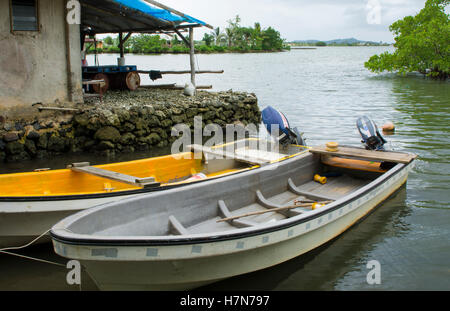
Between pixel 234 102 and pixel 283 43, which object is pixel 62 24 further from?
pixel 283 43

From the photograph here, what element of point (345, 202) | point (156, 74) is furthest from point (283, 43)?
point (345, 202)

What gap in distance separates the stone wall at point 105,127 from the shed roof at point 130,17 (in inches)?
101

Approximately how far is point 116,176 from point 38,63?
6.02 m

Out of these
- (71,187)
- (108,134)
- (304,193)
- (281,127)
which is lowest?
(304,193)

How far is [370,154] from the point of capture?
280 inches

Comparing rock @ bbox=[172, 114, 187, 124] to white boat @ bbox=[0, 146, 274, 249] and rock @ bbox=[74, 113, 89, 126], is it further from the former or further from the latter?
white boat @ bbox=[0, 146, 274, 249]

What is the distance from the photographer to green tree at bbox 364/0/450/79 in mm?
30547

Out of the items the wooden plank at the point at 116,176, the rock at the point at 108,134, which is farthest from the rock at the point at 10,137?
the wooden plank at the point at 116,176

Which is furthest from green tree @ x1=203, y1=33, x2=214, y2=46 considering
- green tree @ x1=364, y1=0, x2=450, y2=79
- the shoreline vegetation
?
green tree @ x1=364, y1=0, x2=450, y2=79

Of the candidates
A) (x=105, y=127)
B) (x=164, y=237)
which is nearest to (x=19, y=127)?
(x=105, y=127)

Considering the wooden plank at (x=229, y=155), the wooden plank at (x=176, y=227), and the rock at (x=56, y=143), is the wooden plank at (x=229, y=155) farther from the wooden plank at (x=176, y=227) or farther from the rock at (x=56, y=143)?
the rock at (x=56, y=143)

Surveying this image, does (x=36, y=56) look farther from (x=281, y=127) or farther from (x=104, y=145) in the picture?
(x=281, y=127)

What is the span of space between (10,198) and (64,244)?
171 centimetres
